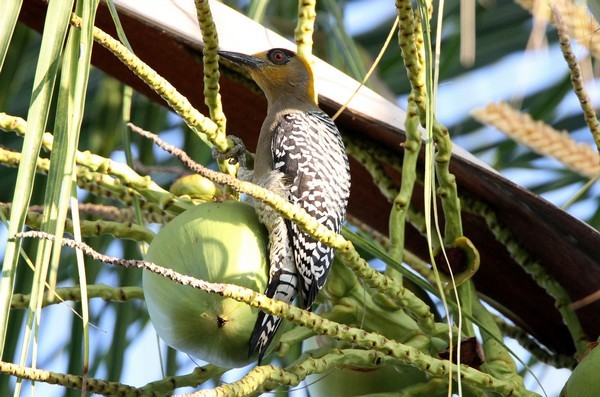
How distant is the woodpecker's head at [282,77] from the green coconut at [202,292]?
0.80 meters

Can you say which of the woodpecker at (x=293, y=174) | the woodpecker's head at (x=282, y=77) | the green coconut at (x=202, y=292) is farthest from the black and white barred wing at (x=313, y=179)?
the green coconut at (x=202, y=292)

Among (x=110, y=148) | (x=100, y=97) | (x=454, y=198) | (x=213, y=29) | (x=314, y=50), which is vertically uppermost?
(x=314, y=50)

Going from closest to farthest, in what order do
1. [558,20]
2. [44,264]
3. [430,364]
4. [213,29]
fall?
[44,264] < [558,20] < [430,364] < [213,29]

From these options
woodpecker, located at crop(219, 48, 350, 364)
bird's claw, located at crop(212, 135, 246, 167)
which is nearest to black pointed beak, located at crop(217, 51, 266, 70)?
woodpecker, located at crop(219, 48, 350, 364)

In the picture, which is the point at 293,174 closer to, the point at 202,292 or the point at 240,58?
the point at 240,58

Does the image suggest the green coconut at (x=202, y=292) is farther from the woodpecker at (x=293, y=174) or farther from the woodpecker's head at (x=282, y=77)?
the woodpecker's head at (x=282, y=77)

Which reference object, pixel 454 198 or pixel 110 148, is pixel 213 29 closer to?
pixel 454 198

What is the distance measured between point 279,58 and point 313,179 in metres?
0.55

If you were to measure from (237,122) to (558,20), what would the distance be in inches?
42.2

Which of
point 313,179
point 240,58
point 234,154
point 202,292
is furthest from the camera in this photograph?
point 313,179

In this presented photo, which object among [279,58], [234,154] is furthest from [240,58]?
[279,58]

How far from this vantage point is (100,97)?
1.85 m

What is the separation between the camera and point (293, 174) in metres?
1.93

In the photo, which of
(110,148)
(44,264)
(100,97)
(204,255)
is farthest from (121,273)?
(44,264)
